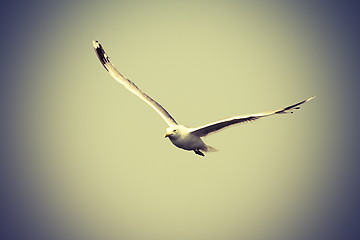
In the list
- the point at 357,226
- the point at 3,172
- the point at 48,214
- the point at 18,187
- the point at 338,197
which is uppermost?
the point at 3,172

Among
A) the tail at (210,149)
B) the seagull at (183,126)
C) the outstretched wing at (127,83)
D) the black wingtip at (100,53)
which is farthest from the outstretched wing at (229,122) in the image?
the black wingtip at (100,53)

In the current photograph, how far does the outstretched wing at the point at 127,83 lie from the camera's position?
15152 millimetres

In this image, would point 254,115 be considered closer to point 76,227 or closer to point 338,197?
point 76,227

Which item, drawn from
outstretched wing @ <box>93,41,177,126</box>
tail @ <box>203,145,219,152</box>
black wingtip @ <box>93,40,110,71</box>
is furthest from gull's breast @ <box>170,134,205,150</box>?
black wingtip @ <box>93,40,110,71</box>

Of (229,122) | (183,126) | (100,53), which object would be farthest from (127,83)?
(229,122)

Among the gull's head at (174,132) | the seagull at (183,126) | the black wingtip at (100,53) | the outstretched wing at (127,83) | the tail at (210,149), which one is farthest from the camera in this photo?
the black wingtip at (100,53)

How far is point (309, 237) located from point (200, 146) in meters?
97.8

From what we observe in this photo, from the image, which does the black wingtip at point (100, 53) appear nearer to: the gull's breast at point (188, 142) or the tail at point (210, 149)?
the gull's breast at point (188, 142)

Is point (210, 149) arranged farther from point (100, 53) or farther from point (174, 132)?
point (100, 53)

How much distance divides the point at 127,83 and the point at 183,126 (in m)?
3.32

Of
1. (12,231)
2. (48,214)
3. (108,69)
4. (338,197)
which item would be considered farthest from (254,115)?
(338,197)

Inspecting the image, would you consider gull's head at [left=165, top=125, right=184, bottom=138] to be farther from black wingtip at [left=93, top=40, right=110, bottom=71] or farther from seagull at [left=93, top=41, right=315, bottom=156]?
black wingtip at [left=93, top=40, right=110, bottom=71]

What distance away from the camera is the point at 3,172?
161 meters

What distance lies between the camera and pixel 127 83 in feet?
50.7
